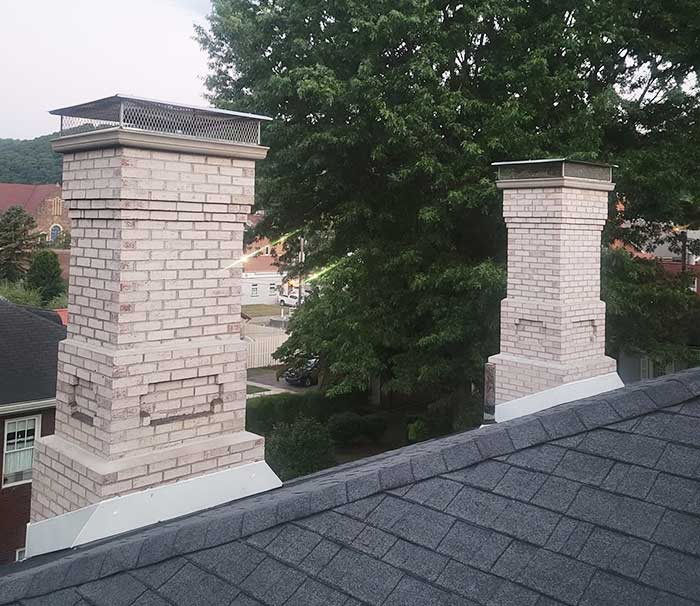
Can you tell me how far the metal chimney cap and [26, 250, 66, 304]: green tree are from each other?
27648mm

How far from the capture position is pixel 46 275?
3000 cm

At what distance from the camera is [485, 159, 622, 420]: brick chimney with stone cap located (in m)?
5.66

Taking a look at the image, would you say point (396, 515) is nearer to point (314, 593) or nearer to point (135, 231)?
point (314, 593)

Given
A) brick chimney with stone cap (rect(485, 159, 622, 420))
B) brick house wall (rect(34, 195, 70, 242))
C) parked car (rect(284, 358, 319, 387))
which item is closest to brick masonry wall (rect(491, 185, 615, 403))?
brick chimney with stone cap (rect(485, 159, 622, 420))

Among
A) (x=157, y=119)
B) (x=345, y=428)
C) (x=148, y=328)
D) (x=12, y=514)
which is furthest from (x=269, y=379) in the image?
(x=157, y=119)

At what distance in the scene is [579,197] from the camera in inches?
225

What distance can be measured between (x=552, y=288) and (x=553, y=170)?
99cm

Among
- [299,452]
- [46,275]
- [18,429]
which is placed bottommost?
[299,452]

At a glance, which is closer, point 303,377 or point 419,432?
point 419,432

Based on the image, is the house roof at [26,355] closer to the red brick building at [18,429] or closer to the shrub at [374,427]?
the red brick building at [18,429]

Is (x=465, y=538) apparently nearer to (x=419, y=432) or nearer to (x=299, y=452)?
(x=299, y=452)

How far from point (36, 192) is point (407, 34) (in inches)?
1664

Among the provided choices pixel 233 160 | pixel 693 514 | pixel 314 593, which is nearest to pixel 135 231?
pixel 233 160

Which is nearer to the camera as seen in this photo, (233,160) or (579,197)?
(233,160)
